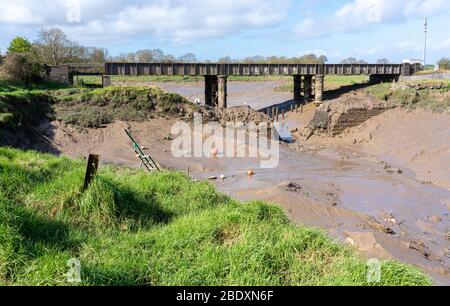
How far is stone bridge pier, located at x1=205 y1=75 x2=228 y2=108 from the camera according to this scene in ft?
134

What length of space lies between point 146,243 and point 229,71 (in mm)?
37708

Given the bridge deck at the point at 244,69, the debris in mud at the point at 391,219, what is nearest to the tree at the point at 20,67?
the bridge deck at the point at 244,69

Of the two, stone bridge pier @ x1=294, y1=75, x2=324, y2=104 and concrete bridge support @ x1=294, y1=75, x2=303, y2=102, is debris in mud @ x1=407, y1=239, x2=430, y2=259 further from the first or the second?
concrete bridge support @ x1=294, y1=75, x2=303, y2=102

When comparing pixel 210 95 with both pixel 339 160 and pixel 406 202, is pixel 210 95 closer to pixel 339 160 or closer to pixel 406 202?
pixel 339 160

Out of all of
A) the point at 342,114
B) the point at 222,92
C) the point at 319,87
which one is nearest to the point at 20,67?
the point at 222,92

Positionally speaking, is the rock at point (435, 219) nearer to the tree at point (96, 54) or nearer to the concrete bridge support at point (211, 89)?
the concrete bridge support at point (211, 89)

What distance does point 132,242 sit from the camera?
7102 millimetres

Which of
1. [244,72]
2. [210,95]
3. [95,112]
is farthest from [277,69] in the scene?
[95,112]

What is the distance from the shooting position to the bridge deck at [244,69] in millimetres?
40844

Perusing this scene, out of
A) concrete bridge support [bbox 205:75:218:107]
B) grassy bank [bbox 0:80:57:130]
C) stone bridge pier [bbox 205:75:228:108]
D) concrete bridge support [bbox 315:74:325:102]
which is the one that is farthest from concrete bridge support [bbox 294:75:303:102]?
grassy bank [bbox 0:80:57:130]

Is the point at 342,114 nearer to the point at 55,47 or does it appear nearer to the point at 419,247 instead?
the point at 419,247

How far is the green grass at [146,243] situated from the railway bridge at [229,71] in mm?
31629

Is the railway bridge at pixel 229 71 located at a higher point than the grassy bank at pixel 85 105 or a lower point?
higher

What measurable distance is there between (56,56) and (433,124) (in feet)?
147
